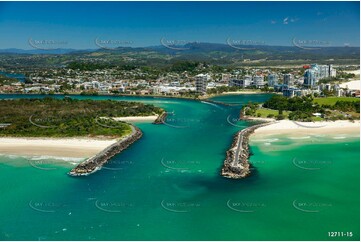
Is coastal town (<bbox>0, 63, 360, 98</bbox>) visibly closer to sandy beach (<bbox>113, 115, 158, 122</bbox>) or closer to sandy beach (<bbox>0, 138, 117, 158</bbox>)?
sandy beach (<bbox>113, 115, 158, 122</bbox>)

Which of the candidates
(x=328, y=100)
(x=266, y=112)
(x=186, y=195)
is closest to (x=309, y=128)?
(x=266, y=112)

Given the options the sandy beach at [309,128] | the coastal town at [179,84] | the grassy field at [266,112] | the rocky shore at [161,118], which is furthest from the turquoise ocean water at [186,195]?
the coastal town at [179,84]

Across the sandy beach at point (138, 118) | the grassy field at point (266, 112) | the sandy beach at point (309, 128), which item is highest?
the grassy field at point (266, 112)

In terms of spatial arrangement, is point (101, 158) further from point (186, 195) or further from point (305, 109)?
point (305, 109)

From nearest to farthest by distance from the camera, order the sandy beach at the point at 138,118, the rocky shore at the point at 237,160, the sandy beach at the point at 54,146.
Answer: the rocky shore at the point at 237,160 < the sandy beach at the point at 54,146 < the sandy beach at the point at 138,118

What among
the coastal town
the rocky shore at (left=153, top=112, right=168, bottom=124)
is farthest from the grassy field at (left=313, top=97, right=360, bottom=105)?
the rocky shore at (left=153, top=112, right=168, bottom=124)

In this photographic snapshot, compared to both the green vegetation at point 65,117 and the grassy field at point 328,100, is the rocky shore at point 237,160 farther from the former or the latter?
the grassy field at point 328,100

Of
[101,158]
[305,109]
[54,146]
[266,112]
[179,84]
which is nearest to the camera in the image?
[101,158]
